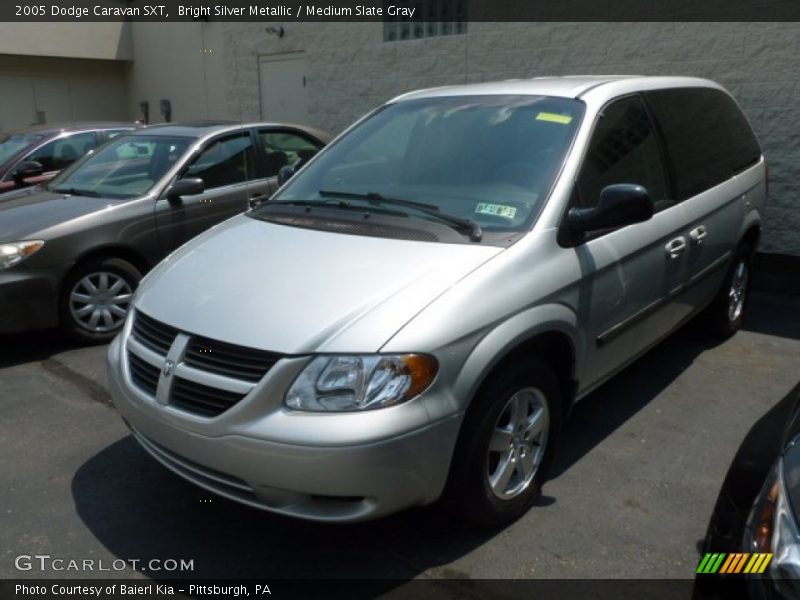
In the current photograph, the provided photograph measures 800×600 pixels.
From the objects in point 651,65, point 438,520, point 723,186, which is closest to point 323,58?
point 651,65

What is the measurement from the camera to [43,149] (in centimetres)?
797

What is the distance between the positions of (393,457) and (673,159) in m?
2.66

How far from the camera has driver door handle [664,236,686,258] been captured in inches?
157

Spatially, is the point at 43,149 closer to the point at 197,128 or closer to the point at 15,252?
the point at 197,128

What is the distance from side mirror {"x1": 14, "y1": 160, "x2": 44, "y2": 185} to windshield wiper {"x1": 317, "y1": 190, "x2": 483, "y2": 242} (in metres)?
5.01

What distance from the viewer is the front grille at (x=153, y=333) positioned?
2.98 m

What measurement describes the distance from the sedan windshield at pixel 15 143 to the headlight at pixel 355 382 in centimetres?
680

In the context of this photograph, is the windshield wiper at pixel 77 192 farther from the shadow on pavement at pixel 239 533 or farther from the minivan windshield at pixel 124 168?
the shadow on pavement at pixel 239 533

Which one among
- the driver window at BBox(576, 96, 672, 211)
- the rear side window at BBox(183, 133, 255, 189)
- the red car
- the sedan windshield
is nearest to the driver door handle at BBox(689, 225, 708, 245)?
the driver window at BBox(576, 96, 672, 211)

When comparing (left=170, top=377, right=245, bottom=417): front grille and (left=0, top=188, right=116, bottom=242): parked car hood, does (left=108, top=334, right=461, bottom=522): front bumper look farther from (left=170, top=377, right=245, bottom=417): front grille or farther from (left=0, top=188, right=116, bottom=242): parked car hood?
(left=0, top=188, right=116, bottom=242): parked car hood

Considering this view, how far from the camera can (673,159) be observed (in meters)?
4.23

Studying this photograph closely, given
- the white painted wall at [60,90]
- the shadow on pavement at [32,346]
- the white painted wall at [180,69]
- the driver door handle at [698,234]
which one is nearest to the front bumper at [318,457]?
the driver door handle at [698,234]

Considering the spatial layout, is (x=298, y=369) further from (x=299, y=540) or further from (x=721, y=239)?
(x=721, y=239)

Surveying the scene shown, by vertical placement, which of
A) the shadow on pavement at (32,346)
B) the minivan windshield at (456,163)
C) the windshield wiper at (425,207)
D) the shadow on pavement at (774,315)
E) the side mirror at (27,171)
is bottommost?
the shadow on pavement at (32,346)
